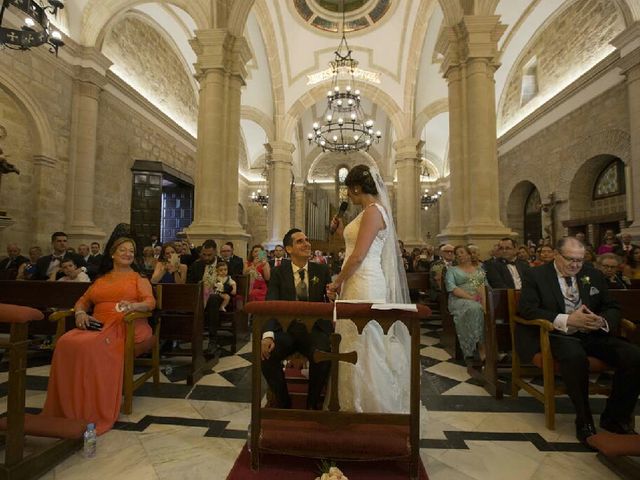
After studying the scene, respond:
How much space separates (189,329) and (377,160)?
19666 mm

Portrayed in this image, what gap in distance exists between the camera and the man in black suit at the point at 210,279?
4270mm

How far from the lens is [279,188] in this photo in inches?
527

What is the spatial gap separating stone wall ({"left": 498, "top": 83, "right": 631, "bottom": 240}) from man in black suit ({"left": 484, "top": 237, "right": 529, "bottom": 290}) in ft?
20.8

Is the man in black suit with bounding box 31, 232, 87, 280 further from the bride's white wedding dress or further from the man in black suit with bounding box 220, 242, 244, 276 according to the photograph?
the bride's white wedding dress

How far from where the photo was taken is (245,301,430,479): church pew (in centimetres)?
182

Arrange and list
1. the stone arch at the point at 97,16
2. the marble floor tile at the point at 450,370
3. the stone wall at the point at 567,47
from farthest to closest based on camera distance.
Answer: the stone wall at the point at 567,47, the stone arch at the point at 97,16, the marble floor tile at the point at 450,370

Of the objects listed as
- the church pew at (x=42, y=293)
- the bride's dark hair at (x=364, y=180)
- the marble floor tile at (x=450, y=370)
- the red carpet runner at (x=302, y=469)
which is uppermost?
the bride's dark hair at (x=364, y=180)

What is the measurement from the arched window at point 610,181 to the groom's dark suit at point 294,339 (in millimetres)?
10090

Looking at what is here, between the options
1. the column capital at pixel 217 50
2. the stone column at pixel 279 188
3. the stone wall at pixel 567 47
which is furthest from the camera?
the stone column at pixel 279 188

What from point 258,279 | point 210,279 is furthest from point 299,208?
point 210,279

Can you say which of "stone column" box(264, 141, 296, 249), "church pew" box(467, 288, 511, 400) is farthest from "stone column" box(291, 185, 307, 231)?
"church pew" box(467, 288, 511, 400)

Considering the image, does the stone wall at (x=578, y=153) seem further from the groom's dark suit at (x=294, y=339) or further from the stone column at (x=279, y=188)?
the groom's dark suit at (x=294, y=339)

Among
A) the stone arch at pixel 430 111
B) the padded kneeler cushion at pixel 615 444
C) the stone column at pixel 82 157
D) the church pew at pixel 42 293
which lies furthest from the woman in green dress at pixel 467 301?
the stone arch at pixel 430 111

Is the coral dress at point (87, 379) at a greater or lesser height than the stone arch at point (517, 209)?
lesser
